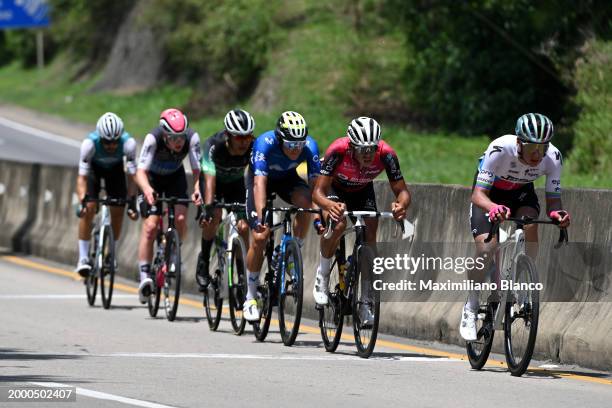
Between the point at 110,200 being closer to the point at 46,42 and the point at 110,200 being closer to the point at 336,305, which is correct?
the point at 336,305

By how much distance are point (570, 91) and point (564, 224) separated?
2347 cm

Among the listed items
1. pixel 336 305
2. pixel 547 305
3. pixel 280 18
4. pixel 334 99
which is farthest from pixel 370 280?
pixel 280 18

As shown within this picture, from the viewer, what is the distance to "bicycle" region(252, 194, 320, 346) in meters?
11.6

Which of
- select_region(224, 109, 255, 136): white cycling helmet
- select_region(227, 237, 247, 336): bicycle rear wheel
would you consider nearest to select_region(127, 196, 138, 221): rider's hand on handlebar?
select_region(227, 237, 247, 336): bicycle rear wheel

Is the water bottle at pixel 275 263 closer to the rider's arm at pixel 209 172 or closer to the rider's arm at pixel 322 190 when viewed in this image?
the rider's arm at pixel 322 190

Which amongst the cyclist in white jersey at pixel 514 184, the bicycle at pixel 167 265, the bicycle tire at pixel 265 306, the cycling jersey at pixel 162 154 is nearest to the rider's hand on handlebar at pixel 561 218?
the cyclist in white jersey at pixel 514 184

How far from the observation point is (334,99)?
124 ft

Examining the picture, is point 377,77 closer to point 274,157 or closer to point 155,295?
point 155,295

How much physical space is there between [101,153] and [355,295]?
16.7 ft

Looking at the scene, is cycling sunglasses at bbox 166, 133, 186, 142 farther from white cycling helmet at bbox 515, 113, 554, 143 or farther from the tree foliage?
the tree foliage

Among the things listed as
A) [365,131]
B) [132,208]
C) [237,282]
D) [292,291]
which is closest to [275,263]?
[292,291]

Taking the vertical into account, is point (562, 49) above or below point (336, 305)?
above

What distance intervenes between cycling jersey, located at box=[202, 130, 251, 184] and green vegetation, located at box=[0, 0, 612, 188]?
8.93m

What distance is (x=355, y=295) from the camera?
1122cm
